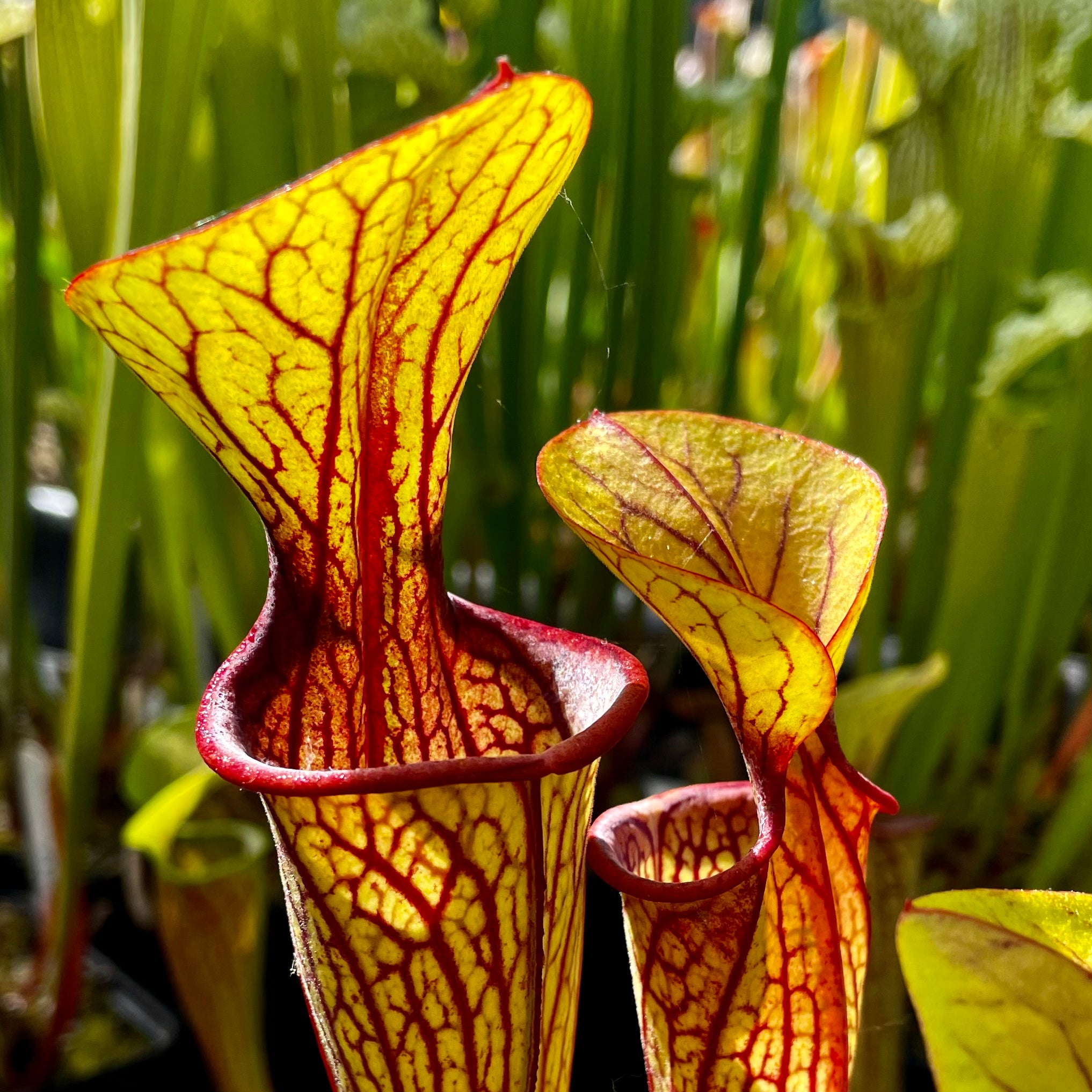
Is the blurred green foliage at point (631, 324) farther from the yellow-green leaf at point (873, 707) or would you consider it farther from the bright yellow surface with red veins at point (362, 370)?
the bright yellow surface with red veins at point (362, 370)

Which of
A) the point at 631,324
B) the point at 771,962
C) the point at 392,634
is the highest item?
the point at 631,324

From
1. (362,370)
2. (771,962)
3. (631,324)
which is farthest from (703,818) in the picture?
(631,324)

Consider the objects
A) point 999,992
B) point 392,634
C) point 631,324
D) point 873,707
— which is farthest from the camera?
point 631,324

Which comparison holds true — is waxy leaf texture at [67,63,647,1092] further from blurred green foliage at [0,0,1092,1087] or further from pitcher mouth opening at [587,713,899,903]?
blurred green foliage at [0,0,1092,1087]

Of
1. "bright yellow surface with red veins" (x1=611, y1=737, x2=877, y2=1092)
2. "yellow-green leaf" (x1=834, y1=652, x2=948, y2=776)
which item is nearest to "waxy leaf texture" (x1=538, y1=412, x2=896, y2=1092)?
"bright yellow surface with red veins" (x1=611, y1=737, x2=877, y2=1092)

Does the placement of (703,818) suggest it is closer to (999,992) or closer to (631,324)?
(999,992)

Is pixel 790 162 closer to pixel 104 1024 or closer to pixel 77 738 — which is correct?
pixel 77 738
